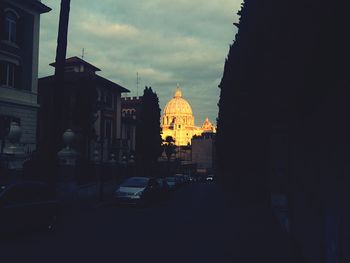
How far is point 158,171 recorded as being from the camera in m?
61.2

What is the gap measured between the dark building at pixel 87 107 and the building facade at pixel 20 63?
425 cm

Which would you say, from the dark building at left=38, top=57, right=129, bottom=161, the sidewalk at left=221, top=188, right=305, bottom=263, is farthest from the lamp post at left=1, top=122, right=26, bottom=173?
the dark building at left=38, top=57, right=129, bottom=161

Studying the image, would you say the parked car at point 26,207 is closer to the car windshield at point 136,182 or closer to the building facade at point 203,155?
the car windshield at point 136,182

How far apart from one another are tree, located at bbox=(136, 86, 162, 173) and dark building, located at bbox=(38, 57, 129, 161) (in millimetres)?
3201

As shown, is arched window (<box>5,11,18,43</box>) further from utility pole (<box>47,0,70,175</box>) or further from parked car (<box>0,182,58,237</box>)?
parked car (<box>0,182,58,237</box>)

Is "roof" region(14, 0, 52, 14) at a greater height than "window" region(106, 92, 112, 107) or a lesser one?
greater

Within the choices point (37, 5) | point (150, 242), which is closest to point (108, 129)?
point (37, 5)

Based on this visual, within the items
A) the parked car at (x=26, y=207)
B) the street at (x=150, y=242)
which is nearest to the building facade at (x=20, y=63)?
the street at (x=150, y=242)

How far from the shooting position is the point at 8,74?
29.6 meters

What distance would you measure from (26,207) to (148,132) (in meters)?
47.2

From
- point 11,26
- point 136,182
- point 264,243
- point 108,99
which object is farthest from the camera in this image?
point 108,99

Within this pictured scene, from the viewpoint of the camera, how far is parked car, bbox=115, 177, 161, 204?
22312mm

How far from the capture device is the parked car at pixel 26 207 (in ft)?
36.8

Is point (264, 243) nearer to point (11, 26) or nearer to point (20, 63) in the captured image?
point (20, 63)
